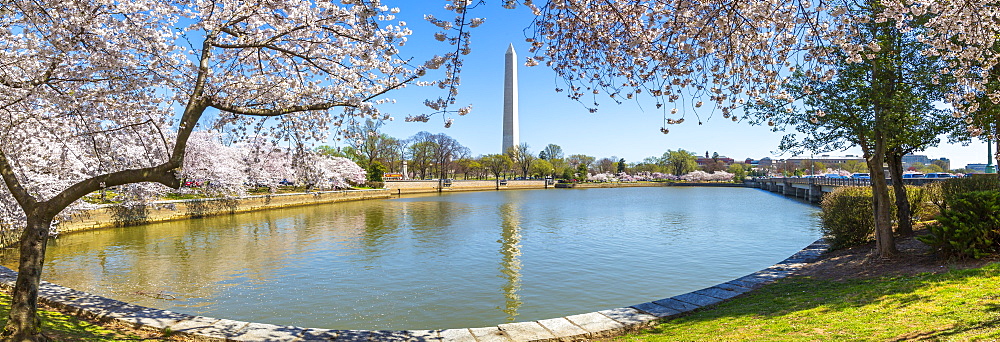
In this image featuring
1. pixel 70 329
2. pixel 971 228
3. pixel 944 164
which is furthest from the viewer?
pixel 944 164

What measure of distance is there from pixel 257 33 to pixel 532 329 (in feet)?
19.2

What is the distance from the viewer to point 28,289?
488cm

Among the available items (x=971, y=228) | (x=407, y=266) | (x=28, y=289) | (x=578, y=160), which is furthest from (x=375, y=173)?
(x=578, y=160)

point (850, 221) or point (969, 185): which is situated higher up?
point (969, 185)

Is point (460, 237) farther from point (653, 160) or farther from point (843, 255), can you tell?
point (653, 160)

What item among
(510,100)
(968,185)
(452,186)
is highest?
(510,100)

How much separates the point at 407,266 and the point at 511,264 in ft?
10.0

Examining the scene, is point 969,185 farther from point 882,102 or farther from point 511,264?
point 511,264

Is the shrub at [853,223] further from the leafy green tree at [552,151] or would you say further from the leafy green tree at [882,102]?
the leafy green tree at [552,151]

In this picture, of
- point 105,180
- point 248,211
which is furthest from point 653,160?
point 105,180

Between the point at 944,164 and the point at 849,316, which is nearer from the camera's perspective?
the point at 849,316

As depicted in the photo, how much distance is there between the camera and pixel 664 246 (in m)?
17.3

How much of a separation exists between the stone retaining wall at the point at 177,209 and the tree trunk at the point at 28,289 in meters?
19.5

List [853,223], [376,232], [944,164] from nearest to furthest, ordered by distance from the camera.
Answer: [853,223] → [376,232] → [944,164]
